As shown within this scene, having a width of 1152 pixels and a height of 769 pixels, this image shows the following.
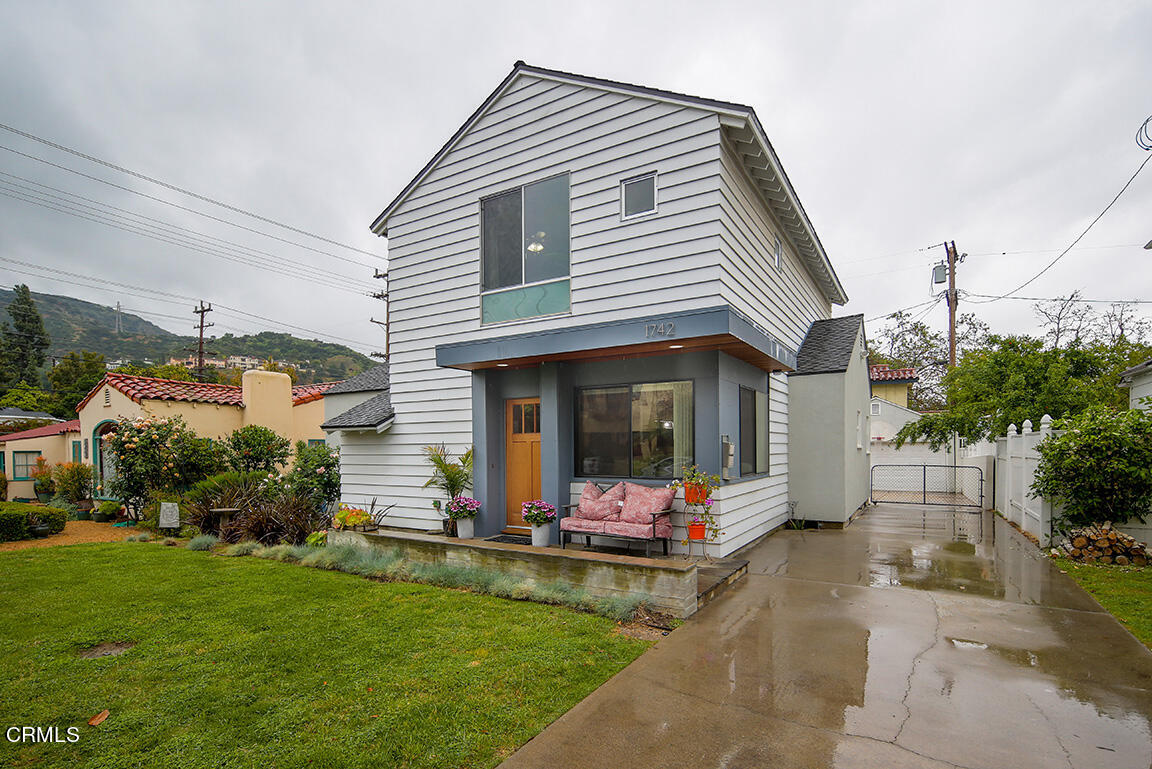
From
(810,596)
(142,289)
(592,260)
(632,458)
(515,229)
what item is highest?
(142,289)

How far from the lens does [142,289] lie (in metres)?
26.9

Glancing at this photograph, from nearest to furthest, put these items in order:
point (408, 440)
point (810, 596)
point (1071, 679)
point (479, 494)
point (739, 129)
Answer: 1. point (1071, 679)
2. point (810, 596)
3. point (739, 129)
4. point (479, 494)
5. point (408, 440)

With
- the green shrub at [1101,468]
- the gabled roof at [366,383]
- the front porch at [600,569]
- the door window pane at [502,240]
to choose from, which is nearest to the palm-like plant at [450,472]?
the front porch at [600,569]

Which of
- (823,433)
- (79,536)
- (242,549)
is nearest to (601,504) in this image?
(823,433)

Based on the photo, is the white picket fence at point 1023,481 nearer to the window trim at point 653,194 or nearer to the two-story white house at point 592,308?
the two-story white house at point 592,308

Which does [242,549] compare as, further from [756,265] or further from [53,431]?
[53,431]

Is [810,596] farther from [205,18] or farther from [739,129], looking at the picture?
[205,18]

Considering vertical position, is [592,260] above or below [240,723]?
above

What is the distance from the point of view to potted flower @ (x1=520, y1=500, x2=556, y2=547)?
768 cm

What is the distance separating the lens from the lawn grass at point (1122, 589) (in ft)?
16.3

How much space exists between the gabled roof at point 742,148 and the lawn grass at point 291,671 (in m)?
6.43

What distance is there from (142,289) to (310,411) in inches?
688

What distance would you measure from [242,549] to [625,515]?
21.0 feet

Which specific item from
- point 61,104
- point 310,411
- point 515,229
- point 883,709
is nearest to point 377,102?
point 515,229
